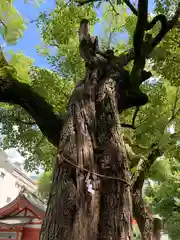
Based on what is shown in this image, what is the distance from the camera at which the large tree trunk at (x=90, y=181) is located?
2363 mm

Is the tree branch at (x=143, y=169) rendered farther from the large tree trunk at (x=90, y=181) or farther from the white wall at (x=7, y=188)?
the white wall at (x=7, y=188)

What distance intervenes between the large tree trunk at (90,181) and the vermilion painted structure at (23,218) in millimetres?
7748

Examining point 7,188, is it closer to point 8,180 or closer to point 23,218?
point 8,180

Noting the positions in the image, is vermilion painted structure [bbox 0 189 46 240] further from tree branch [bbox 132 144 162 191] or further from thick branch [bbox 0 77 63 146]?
thick branch [bbox 0 77 63 146]

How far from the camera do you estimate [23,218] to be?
10.0 meters

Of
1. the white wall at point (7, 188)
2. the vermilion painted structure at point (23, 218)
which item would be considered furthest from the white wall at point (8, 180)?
the vermilion painted structure at point (23, 218)

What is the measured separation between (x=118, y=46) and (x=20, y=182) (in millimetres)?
22547

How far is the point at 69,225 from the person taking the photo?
233cm

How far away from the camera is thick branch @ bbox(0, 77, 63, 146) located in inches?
129

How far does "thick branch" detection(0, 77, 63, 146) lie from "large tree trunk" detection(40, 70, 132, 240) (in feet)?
0.87

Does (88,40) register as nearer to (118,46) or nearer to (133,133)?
(133,133)

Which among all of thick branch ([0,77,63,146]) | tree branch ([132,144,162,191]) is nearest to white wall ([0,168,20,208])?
tree branch ([132,144,162,191])

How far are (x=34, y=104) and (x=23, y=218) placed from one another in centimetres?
770

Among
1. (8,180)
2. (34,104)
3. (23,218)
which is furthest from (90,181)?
(8,180)
